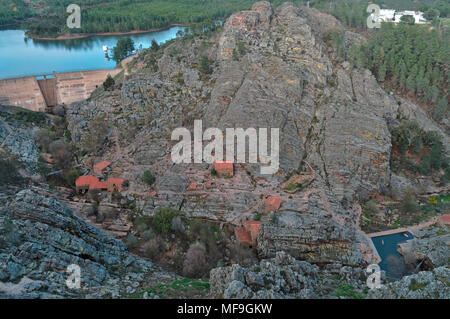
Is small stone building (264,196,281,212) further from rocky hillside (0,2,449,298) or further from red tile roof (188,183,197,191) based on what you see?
red tile roof (188,183,197,191)

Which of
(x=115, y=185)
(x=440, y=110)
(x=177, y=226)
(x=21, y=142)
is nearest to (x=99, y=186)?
(x=115, y=185)

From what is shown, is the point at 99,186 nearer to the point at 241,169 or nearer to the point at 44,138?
the point at 44,138

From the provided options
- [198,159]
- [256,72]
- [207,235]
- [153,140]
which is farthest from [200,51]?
[207,235]

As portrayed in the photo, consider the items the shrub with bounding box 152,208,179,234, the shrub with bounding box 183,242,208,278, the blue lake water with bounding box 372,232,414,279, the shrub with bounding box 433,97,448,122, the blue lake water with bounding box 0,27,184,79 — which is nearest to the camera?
the shrub with bounding box 183,242,208,278

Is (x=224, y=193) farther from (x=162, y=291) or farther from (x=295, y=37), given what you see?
(x=295, y=37)

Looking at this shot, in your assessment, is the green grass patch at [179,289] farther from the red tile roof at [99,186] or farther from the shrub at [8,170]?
the shrub at [8,170]

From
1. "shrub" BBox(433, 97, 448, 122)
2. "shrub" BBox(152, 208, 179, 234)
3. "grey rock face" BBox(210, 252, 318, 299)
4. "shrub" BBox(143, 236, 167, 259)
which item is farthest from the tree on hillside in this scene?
"shrub" BBox(143, 236, 167, 259)

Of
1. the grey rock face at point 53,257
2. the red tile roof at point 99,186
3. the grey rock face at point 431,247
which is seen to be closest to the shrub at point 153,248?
the grey rock face at point 53,257
